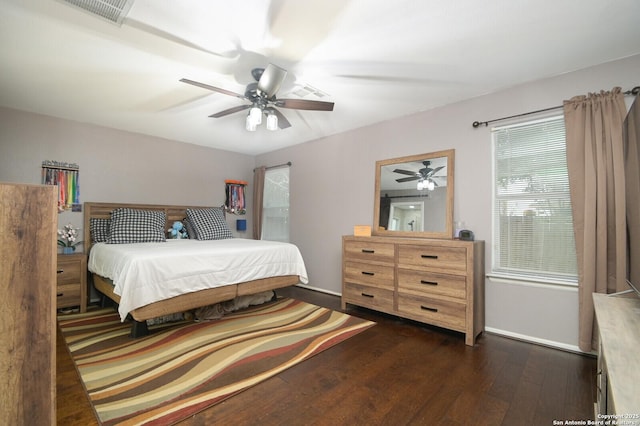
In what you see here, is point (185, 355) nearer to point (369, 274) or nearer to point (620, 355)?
point (369, 274)

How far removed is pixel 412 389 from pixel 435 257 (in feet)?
4.06

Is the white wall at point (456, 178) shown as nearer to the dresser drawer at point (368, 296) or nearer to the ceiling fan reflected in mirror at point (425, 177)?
the ceiling fan reflected in mirror at point (425, 177)

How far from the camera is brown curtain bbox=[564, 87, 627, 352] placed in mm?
2006

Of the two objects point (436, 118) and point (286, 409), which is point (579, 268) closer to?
point (436, 118)

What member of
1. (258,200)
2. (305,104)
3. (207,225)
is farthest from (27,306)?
(258,200)

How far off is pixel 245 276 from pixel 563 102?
333 centimetres

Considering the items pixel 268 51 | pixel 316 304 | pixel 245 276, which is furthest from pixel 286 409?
pixel 268 51

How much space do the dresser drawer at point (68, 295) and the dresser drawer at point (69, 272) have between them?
0.05 meters

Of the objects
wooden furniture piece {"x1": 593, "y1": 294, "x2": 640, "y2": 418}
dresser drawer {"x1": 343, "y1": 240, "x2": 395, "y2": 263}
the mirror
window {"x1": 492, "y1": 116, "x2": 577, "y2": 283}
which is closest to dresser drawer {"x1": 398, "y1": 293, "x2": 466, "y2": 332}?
dresser drawer {"x1": 343, "y1": 240, "x2": 395, "y2": 263}

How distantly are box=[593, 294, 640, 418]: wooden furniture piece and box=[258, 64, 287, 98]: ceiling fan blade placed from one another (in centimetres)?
226

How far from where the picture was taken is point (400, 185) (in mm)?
3340

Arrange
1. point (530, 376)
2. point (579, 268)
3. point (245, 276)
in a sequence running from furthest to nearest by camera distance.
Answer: point (245, 276), point (579, 268), point (530, 376)

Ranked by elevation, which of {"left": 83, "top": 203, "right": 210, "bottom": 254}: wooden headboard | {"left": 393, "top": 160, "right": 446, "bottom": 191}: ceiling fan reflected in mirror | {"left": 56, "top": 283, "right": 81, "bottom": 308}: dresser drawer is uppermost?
{"left": 393, "top": 160, "right": 446, "bottom": 191}: ceiling fan reflected in mirror

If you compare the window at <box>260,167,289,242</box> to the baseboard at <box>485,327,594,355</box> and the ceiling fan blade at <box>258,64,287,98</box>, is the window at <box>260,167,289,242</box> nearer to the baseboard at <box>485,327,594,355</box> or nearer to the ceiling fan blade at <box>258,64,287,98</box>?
the ceiling fan blade at <box>258,64,287,98</box>
